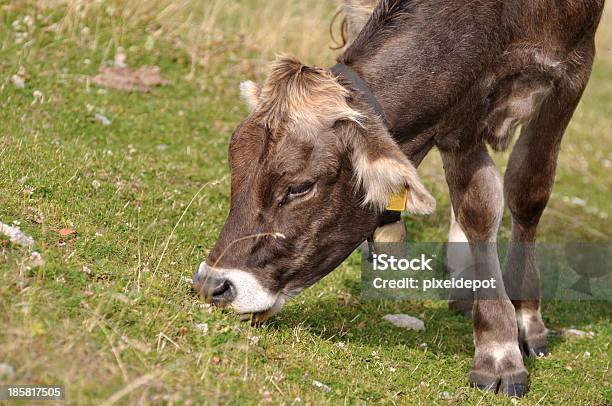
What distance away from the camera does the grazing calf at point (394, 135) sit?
5.41 meters

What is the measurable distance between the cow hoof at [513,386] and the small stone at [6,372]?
3325 mm

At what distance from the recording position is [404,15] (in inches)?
229

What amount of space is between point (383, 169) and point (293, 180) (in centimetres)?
53

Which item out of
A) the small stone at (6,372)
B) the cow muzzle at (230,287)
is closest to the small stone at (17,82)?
the cow muzzle at (230,287)

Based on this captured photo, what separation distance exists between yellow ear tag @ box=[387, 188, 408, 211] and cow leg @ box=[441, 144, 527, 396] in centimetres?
108

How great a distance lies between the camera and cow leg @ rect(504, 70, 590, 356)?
6.73m

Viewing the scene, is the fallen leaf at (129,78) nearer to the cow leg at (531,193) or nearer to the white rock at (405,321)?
the white rock at (405,321)

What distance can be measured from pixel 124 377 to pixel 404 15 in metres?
2.94

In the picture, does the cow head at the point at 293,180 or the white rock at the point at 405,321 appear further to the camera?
the white rock at the point at 405,321

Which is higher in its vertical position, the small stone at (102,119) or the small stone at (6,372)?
the small stone at (6,372)

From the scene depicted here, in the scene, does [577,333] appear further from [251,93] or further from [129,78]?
[129,78]

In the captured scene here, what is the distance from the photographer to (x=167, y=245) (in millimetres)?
6203

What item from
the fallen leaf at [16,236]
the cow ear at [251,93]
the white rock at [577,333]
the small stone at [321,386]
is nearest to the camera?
the small stone at [321,386]

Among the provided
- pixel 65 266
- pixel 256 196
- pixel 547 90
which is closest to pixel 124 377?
pixel 65 266
